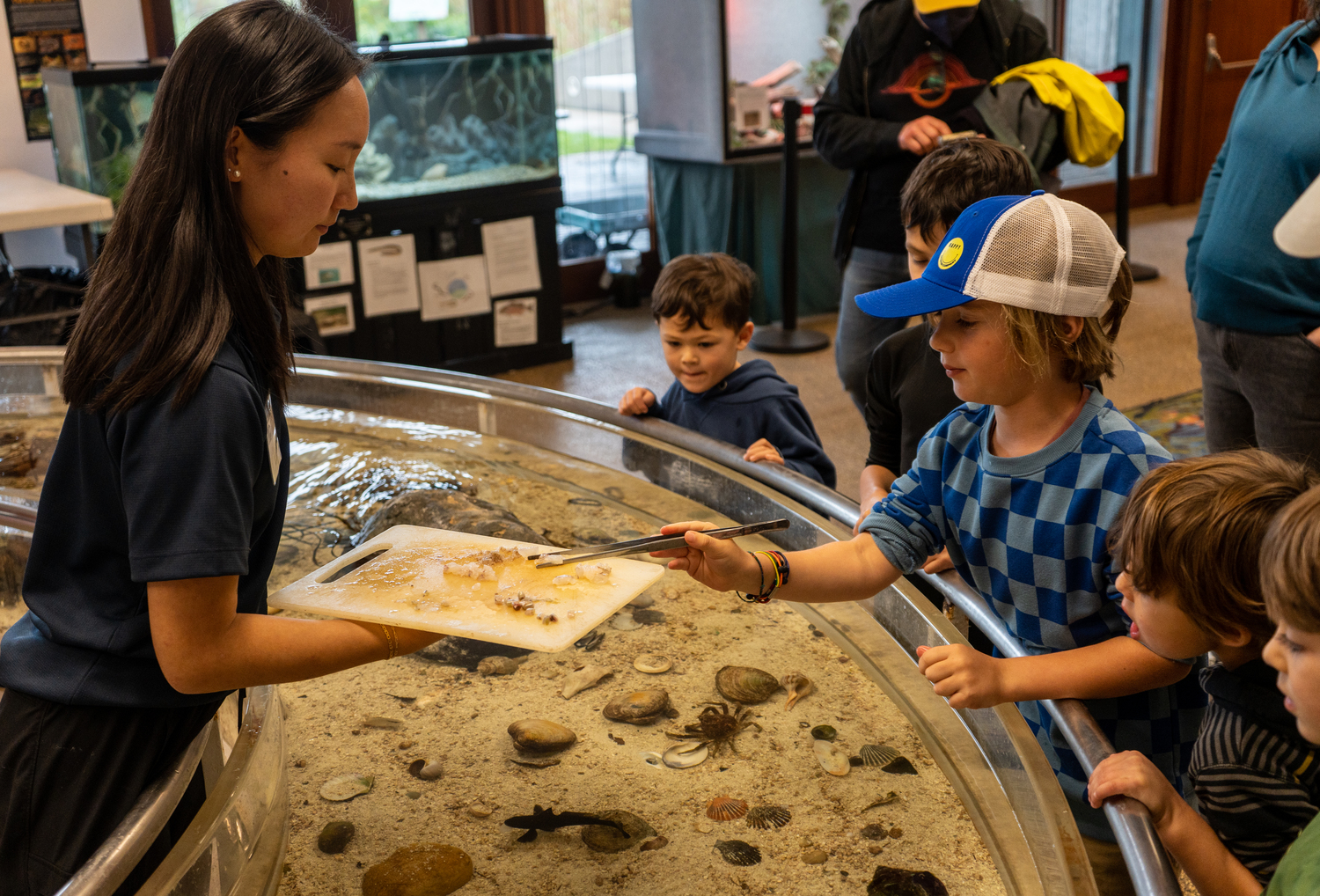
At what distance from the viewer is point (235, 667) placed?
3.63 feet

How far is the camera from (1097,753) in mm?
1116

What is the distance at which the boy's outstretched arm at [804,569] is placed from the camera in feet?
4.71

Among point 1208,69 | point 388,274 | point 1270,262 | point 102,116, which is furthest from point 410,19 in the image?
point 1208,69

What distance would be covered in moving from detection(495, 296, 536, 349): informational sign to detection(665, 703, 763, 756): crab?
413 centimetres

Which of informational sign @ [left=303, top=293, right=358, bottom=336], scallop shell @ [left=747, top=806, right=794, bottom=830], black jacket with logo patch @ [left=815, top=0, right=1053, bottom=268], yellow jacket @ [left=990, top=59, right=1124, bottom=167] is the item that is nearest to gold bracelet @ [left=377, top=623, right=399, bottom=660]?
scallop shell @ [left=747, top=806, right=794, bottom=830]

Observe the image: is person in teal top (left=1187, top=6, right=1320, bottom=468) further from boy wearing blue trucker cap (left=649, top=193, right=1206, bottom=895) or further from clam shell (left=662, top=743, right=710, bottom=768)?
clam shell (left=662, top=743, right=710, bottom=768)

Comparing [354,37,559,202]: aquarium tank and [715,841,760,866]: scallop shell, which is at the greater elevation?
[354,37,559,202]: aquarium tank

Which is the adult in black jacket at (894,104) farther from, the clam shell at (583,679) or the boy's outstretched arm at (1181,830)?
the boy's outstretched arm at (1181,830)

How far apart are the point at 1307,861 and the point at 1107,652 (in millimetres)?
378

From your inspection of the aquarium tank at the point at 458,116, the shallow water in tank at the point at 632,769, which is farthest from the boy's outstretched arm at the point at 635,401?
the aquarium tank at the point at 458,116

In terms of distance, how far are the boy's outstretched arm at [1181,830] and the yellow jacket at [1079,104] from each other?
225cm

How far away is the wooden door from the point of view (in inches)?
315

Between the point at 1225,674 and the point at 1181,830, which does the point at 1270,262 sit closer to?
the point at 1225,674

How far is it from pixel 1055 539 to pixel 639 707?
64cm
